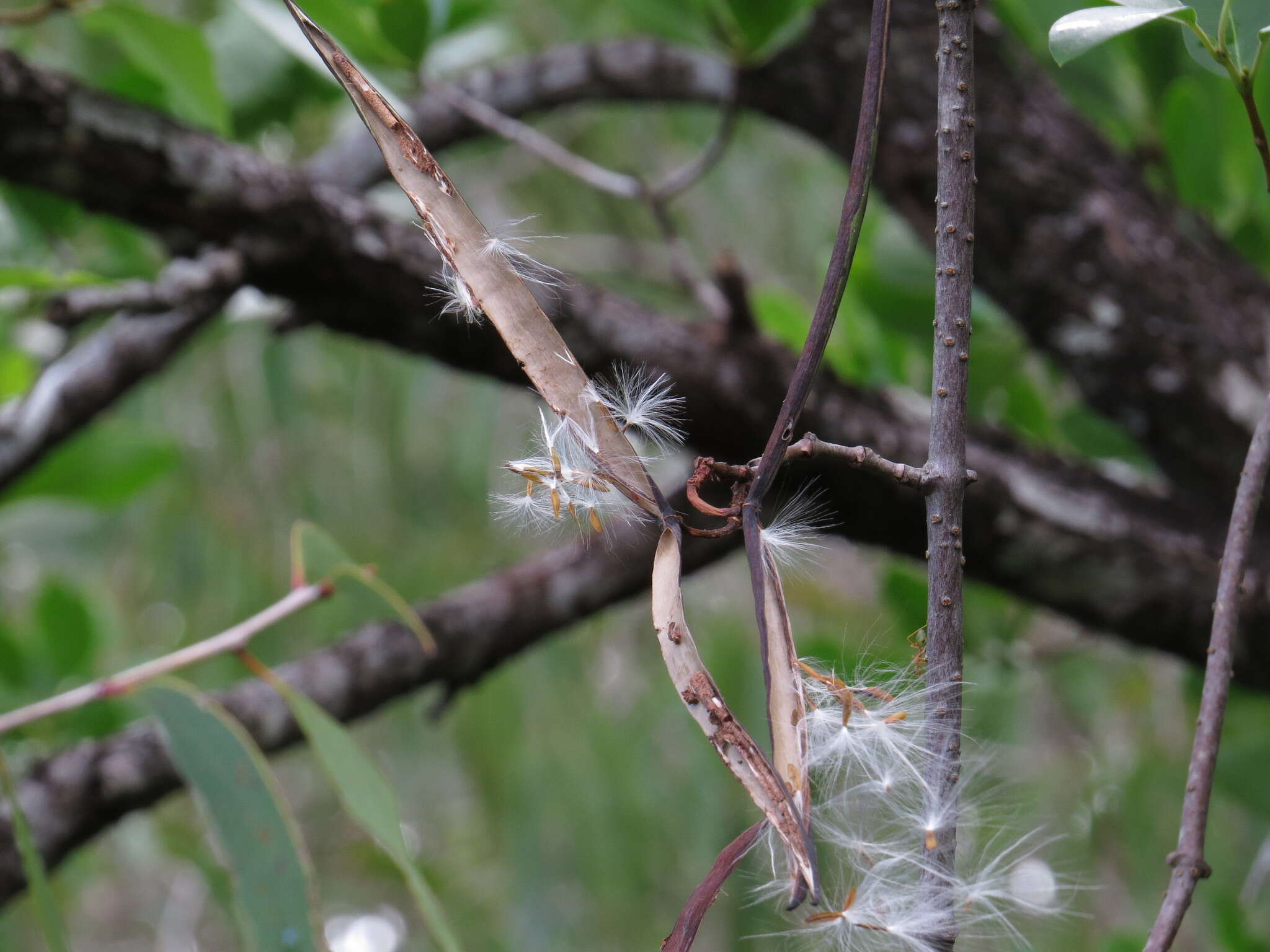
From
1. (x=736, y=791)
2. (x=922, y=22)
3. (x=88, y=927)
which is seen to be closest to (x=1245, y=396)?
(x=922, y=22)

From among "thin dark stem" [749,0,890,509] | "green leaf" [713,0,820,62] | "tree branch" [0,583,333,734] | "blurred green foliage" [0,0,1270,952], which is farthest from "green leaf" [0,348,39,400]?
"thin dark stem" [749,0,890,509]

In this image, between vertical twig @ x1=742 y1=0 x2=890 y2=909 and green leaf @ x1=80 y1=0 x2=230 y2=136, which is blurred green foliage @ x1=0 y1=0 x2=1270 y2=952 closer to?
green leaf @ x1=80 y1=0 x2=230 y2=136

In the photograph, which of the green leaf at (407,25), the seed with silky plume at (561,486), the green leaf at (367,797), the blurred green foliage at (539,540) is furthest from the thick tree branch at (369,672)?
the green leaf at (407,25)

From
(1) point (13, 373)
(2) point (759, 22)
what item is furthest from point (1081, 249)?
(1) point (13, 373)

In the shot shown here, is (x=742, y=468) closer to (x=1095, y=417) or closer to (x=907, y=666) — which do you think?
(x=907, y=666)

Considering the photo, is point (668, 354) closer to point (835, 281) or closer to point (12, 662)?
point (835, 281)

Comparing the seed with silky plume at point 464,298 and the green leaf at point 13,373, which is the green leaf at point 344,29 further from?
the seed with silky plume at point 464,298
